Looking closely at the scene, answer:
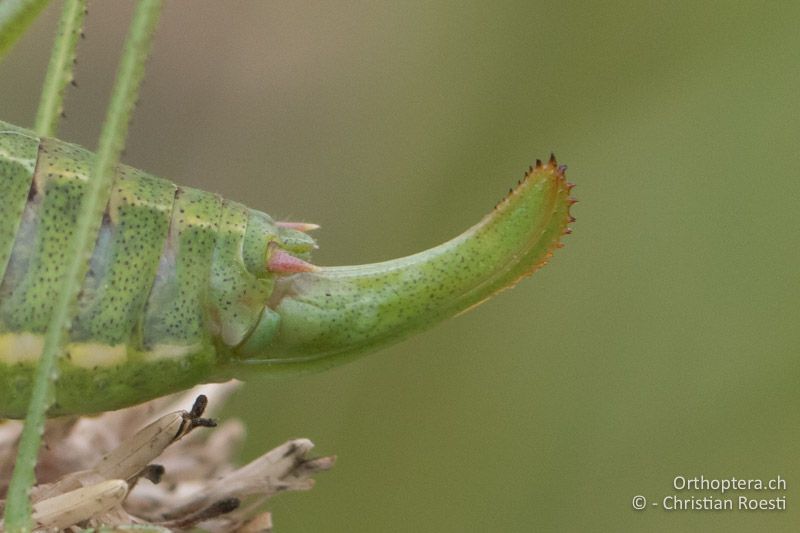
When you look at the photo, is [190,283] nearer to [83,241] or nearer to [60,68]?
[83,241]

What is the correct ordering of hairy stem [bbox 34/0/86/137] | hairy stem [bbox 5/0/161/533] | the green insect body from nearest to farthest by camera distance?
A: hairy stem [bbox 5/0/161/533]
the green insect body
hairy stem [bbox 34/0/86/137]

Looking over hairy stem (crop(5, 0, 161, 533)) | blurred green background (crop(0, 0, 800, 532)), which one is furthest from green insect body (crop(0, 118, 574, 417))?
blurred green background (crop(0, 0, 800, 532))

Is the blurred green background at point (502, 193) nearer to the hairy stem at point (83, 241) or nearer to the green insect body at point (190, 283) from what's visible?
the green insect body at point (190, 283)

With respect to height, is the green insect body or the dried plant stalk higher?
the green insect body

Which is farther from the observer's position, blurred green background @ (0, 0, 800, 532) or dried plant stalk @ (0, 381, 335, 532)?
blurred green background @ (0, 0, 800, 532)

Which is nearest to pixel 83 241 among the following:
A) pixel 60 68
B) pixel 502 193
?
pixel 60 68

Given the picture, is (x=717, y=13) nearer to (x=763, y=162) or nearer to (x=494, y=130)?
(x=763, y=162)

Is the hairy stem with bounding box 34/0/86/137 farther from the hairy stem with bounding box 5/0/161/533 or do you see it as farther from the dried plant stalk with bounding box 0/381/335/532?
the dried plant stalk with bounding box 0/381/335/532

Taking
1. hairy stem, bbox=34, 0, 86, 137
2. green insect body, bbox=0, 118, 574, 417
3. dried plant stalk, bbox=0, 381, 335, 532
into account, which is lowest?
dried plant stalk, bbox=0, 381, 335, 532
